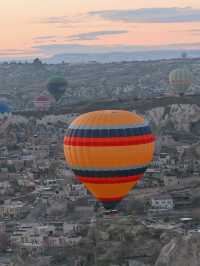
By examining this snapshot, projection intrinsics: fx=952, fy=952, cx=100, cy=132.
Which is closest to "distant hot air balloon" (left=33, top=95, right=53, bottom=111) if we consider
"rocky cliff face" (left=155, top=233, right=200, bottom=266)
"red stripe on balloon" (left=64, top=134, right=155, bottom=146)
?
"red stripe on balloon" (left=64, top=134, right=155, bottom=146)

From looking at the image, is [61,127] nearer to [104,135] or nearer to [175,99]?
[175,99]

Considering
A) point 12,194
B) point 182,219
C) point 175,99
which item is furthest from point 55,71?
point 182,219

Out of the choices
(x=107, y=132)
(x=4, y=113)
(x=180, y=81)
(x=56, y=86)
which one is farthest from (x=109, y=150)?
(x=56, y=86)

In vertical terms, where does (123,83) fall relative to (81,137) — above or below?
below

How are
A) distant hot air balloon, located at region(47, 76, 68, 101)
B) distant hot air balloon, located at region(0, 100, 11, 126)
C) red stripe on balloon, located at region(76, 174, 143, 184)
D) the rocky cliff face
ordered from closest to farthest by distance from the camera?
1. the rocky cliff face
2. red stripe on balloon, located at region(76, 174, 143, 184)
3. distant hot air balloon, located at region(0, 100, 11, 126)
4. distant hot air balloon, located at region(47, 76, 68, 101)

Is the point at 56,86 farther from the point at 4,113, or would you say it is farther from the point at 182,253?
the point at 182,253

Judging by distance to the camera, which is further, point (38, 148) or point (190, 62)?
point (190, 62)

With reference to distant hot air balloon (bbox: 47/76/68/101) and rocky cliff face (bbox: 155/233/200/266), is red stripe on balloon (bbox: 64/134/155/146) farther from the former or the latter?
distant hot air balloon (bbox: 47/76/68/101)
